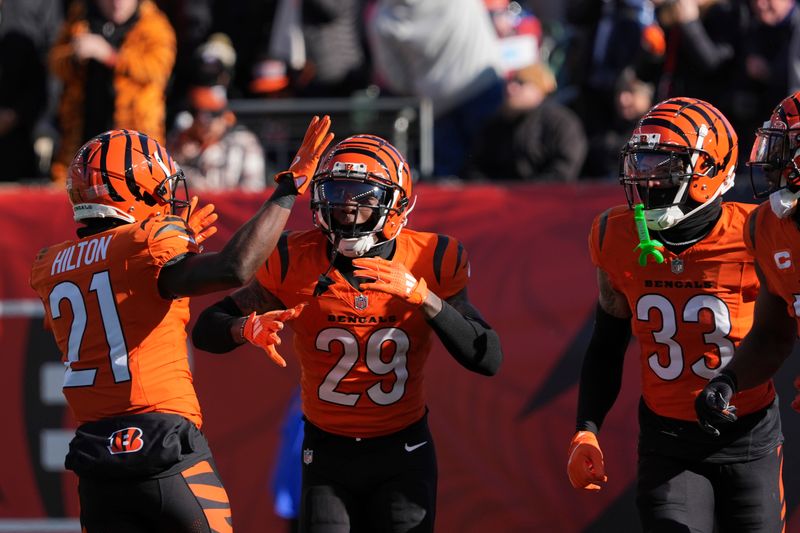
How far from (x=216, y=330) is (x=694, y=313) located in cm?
174

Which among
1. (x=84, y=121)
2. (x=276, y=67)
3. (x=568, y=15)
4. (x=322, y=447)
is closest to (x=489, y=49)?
(x=568, y=15)

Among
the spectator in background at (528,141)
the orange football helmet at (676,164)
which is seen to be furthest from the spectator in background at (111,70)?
the orange football helmet at (676,164)

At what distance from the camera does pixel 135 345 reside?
423cm

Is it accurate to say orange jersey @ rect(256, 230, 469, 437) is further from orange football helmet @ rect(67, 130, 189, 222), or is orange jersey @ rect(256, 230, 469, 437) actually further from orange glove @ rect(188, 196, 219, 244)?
orange football helmet @ rect(67, 130, 189, 222)

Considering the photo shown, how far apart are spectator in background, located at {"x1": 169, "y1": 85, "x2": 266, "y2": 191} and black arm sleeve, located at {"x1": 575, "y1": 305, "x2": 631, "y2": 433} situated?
2982 mm

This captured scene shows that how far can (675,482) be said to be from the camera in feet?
14.1

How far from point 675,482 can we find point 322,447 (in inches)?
50.6

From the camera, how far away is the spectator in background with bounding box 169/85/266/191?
7.09 m

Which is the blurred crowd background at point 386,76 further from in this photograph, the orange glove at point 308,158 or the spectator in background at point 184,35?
the orange glove at point 308,158

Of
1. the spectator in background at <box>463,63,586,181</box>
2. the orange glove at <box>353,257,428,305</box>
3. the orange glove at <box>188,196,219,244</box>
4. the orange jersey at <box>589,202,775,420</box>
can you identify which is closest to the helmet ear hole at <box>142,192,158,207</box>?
the orange glove at <box>188,196,219,244</box>

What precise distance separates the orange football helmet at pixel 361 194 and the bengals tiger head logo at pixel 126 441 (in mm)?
978

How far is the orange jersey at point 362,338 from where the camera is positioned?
445 cm

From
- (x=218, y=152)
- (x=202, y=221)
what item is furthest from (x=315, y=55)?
(x=202, y=221)

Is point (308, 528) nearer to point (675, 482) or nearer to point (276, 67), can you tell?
point (675, 482)
